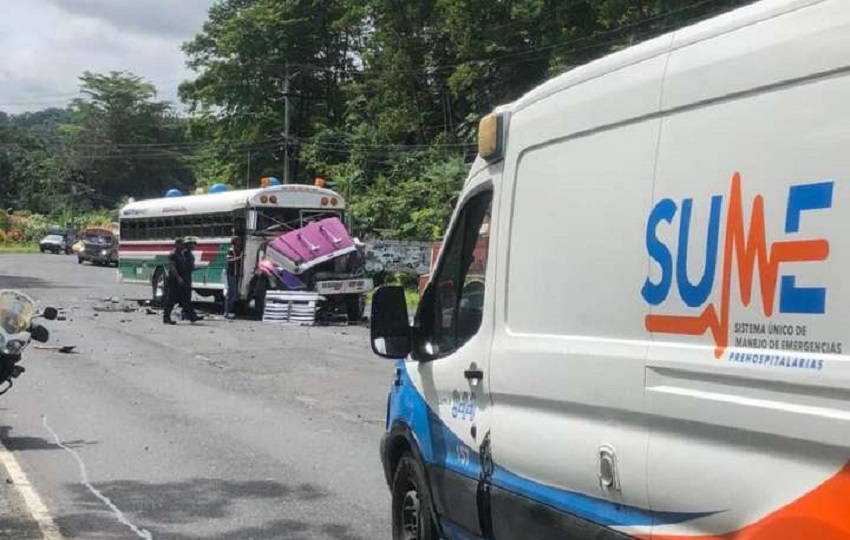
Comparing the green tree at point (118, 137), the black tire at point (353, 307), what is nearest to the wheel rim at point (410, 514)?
the black tire at point (353, 307)

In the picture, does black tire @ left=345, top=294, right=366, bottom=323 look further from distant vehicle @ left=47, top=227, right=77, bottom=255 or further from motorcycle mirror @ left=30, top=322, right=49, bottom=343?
distant vehicle @ left=47, top=227, right=77, bottom=255

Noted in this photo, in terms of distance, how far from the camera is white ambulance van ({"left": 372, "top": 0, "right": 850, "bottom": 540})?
2498 millimetres

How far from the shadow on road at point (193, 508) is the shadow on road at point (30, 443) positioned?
1.59m

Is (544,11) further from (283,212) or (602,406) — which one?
(602,406)

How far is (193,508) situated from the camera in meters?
6.79

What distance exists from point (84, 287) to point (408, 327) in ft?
102

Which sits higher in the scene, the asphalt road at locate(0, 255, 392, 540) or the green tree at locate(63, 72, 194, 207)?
the green tree at locate(63, 72, 194, 207)

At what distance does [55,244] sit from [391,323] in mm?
71974

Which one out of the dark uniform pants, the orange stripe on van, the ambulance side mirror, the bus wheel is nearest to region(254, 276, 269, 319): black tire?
the dark uniform pants

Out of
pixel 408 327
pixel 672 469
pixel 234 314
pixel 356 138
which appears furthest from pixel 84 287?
pixel 672 469

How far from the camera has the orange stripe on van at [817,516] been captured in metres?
2.37

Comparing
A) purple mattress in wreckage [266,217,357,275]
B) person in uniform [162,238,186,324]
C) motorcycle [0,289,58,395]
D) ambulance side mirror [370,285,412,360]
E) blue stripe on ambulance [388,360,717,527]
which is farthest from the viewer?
purple mattress in wreckage [266,217,357,275]

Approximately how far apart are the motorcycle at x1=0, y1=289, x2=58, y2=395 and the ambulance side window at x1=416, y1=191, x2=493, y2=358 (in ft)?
16.8

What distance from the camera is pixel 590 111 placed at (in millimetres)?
3555
